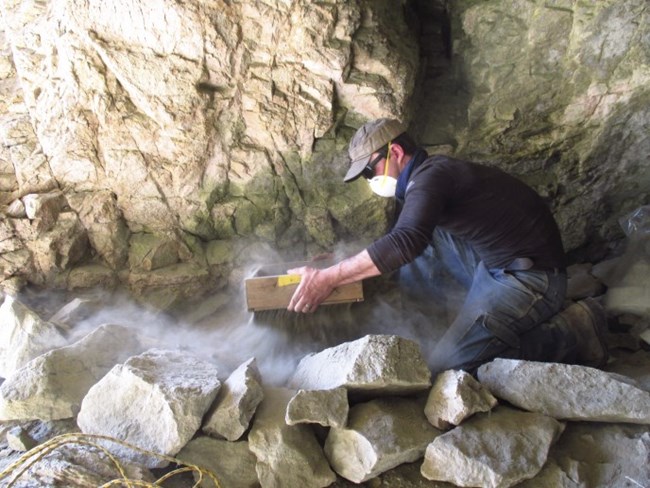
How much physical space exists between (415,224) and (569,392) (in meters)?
1.06

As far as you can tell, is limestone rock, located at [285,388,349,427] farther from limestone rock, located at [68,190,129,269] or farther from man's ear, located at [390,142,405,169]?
limestone rock, located at [68,190,129,269]

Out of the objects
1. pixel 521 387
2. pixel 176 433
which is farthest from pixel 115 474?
pixel 521 387

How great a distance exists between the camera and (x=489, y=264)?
295 cm

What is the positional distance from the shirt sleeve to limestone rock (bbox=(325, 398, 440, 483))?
0.72 meters

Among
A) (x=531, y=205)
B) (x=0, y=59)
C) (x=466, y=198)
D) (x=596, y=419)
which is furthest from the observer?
(x=0, y=59)

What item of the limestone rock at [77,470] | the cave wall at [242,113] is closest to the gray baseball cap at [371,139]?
the cave wall at [242,113]

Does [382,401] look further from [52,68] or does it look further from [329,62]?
[52,68]

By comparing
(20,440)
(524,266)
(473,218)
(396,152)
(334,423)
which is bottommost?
(20,440)

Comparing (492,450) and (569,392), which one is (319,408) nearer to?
(492,450)

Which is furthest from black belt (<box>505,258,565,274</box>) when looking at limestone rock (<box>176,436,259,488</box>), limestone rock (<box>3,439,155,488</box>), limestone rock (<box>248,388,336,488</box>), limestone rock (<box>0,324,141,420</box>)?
Result: limestone rock (<box>0,324,141,420</box>)

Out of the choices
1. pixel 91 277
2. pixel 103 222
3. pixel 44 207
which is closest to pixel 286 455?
pixel 91 277

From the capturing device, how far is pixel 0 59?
3.46m

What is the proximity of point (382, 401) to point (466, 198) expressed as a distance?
1224mm

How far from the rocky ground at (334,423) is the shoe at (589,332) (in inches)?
29.4
